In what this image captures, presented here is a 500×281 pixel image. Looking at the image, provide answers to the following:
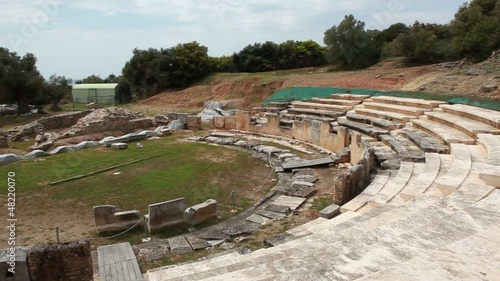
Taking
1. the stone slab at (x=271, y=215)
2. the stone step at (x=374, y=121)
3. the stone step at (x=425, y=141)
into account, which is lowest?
the stone slab at (x=271, y=215)

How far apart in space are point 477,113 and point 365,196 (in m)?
7.21

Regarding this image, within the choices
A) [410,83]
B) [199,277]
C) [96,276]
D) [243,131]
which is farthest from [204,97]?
[199,277]

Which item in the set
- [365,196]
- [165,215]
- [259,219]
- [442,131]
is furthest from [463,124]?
[165,215]

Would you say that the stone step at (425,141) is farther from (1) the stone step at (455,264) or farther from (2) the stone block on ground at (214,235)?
(1) the stone step at (455,264)

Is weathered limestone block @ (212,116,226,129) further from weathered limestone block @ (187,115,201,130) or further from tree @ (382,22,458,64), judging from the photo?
tree @ (382,22,458,64)

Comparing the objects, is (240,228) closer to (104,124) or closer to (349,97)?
(349,97)

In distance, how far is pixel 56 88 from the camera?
107 feet

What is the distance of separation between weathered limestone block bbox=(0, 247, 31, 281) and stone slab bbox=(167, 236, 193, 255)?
237 centimetres

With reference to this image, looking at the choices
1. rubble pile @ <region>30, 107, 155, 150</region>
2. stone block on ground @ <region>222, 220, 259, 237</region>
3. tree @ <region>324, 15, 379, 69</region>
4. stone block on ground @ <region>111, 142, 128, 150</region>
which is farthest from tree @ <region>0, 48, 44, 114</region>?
stone block on ground @ <region>222, 220, 259, 237</region>

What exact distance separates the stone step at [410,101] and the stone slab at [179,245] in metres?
11.9

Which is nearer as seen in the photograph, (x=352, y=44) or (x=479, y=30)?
(x=479, y=30)

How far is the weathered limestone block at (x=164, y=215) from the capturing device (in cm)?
752

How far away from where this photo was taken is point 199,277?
12.1ft

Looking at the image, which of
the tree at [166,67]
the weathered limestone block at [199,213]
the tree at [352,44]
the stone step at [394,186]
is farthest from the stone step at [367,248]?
the tree at [166,67]
